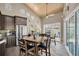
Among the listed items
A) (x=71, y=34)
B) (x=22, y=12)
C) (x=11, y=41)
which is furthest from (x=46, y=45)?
(x=22, y=12)

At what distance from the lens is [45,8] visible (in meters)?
2.48

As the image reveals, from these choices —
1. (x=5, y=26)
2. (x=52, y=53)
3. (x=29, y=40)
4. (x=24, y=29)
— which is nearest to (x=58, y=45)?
(x=52, y=53)

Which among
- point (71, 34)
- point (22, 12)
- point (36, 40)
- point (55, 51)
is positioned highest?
point (22, 12)

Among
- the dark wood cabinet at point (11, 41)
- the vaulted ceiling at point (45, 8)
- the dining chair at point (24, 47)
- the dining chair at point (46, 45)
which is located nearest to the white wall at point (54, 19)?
the vaulted ceiling at point (45, 8)

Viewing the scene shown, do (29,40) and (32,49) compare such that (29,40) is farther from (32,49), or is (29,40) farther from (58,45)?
(58,45)

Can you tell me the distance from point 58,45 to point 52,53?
21 centimetres

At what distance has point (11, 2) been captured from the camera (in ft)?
8.04

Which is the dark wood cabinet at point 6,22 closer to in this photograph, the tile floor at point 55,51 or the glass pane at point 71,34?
the tile floor at point 55,51

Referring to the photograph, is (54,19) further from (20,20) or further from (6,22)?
(6,22)

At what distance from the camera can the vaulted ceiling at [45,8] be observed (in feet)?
8.03

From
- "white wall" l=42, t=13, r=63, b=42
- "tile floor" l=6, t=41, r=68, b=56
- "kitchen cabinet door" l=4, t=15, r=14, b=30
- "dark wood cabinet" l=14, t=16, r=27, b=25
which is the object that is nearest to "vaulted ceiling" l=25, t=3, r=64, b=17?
"white wall" l=42, t=13, r=63, b=42

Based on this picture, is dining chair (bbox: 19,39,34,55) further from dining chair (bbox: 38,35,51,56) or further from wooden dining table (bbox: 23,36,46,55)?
dining chair (bbox: 38,35,51,56)

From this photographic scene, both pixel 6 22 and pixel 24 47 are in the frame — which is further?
pixel 24 47

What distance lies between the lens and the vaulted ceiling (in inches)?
96.3
